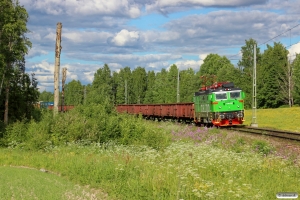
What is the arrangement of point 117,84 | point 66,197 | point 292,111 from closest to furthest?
point 66,197, point 292,111, point 117,84

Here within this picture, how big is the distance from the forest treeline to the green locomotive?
32244 mm

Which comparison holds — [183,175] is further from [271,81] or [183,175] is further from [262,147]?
[271,81]

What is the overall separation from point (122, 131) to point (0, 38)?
11860 mm

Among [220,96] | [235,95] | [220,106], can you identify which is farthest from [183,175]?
[235,95]

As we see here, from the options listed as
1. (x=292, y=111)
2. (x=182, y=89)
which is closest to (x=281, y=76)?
(x=182, y=89)

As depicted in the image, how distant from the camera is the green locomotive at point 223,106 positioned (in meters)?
33.2

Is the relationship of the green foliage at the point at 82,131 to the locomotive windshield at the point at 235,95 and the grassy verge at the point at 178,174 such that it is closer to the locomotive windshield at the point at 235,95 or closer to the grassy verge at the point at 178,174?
the grassy verge at the point at 178,174

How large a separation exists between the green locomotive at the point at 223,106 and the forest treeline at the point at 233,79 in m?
32.2

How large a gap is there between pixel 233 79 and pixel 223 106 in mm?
63742

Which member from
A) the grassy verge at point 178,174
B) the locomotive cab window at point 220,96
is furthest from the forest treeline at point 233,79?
the grassy verge at point 178,174

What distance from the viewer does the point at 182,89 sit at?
303ft

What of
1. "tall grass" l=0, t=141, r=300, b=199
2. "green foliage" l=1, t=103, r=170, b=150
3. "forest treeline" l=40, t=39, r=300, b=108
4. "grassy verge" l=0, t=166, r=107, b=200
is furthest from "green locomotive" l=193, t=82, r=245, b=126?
"forest treeline" l=40, t=39, r=300, b=108

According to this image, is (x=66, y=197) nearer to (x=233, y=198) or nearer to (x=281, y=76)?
(x=233, y=198)

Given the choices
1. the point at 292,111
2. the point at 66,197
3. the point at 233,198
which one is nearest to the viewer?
the point at 233,198
